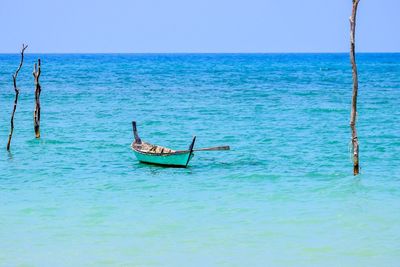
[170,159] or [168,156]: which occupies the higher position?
→ [168,156]

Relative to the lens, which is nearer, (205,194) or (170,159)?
Result: (205,194)

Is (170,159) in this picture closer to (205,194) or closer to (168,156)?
(168,156)

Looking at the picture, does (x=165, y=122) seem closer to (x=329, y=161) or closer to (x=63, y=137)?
(x=63, y=137)

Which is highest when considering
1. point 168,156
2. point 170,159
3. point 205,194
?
point 168,156

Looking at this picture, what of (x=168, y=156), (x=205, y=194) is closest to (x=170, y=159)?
(x=168, y=156)

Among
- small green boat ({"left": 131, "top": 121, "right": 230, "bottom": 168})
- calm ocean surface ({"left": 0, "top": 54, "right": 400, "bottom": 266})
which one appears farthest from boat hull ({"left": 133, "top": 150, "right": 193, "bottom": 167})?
calm ocean surface ({"left": 0, "top": 54, "right": 400, "bottom": 266})

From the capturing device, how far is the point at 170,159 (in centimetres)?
2458

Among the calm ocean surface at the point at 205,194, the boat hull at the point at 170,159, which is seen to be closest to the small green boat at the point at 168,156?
the boat hull at the point at 170,159

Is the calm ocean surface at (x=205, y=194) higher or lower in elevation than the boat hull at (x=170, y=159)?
lower

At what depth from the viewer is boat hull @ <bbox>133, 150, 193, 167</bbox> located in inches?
961

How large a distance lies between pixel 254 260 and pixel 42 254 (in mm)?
4266

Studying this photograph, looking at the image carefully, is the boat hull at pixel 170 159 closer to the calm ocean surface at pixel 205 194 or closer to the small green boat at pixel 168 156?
the small green boat at pixel 168 156

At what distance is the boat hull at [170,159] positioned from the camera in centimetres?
2442

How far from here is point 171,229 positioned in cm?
1678
